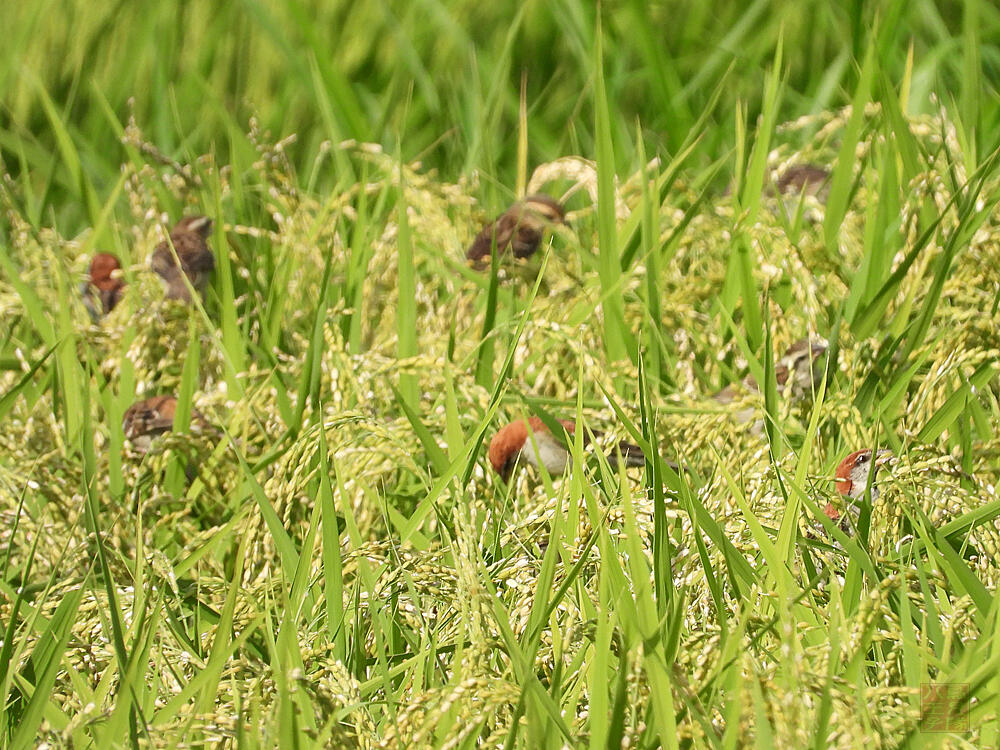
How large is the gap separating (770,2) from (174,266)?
1.74 metres

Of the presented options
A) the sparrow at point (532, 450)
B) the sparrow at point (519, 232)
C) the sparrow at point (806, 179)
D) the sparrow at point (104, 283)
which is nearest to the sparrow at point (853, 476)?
the sparrow at point (532, 450)

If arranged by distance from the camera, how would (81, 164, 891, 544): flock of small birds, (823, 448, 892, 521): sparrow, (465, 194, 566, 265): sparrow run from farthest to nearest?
(465, 194, 566, 265): sparrow < (81, 164, 891, 544): flock of small birds < (823, 448, 892, 521): sparrow

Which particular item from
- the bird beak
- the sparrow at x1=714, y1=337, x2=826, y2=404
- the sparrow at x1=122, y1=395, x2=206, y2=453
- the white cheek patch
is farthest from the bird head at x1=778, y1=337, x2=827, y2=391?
the sparrow at x1=122, y1=395, x2=206, y2=453

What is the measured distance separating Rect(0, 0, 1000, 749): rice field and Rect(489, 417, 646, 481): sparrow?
23mm

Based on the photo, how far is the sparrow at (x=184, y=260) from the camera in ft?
6.73

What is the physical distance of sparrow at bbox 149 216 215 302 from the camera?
205 centimetres

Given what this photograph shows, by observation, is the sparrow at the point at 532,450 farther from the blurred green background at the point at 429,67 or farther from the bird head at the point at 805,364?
the blurred green background at the point at 429,67

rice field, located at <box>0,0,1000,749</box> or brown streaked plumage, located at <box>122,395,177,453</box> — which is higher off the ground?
rice field, located at <box>0,0,1000,749</box>

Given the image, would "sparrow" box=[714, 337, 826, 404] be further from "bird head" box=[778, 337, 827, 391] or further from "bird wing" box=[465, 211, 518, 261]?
"bird wing" box=[465, 211, 518, 261]

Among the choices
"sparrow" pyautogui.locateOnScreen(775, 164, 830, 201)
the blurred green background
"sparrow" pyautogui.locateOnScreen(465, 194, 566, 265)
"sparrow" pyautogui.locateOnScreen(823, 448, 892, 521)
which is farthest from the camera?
the blurred green background

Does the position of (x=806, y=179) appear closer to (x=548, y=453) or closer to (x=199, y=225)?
(x=548, y=453)

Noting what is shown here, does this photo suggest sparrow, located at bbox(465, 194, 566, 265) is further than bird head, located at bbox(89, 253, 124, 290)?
No

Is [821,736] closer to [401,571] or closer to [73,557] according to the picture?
[401,571]

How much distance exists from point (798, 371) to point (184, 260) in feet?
3.39
